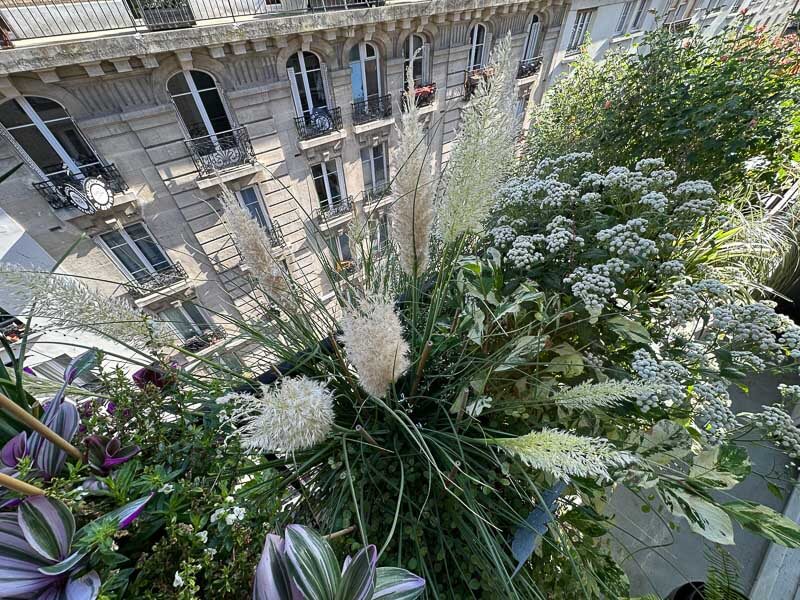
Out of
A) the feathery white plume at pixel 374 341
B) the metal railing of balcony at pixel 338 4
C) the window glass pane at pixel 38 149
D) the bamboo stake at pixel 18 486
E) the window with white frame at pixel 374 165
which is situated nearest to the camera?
the bamboo stake at pixel 18 486

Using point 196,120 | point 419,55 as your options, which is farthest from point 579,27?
point 196,120

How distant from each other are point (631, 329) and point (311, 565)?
797 millimetres

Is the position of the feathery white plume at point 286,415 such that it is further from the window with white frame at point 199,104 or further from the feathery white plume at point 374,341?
the window with white frame at point 199,104

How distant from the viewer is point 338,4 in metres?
3.95

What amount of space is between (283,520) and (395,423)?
11.8 inches

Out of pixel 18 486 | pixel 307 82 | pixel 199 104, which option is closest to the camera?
pixel 18 486

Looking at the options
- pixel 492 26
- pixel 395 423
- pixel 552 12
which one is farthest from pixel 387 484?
pixel 552 12

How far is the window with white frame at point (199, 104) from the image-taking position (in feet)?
11.5

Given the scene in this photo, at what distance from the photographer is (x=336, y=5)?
12.9ft

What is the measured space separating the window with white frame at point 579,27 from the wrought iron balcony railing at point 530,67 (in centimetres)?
95

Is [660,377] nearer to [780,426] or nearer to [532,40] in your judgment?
[780,426]

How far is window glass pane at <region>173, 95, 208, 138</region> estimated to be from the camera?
3.60 metres

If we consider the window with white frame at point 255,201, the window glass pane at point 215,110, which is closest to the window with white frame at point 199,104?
the window glass pane at point 215,110

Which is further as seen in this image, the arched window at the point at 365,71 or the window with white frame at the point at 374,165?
the window with white frame at the point at 374,165
